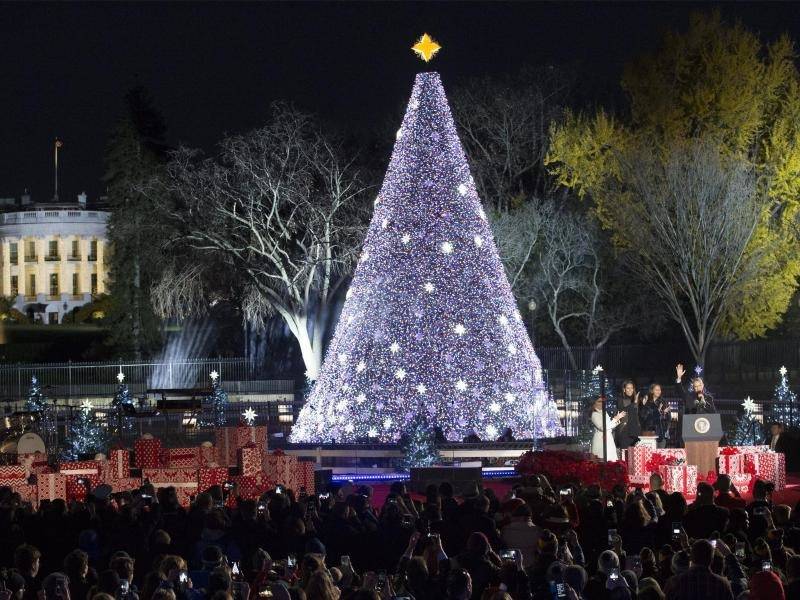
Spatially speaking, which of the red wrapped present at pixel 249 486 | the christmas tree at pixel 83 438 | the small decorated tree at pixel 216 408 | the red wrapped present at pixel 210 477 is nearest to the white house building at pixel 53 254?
the small decorated tree at pixel 216 408

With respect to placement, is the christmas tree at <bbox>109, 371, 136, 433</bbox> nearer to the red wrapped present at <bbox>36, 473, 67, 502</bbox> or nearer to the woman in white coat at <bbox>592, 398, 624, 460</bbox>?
the woman in white coat at <bbox>592, 398, 624, 460</bbox>

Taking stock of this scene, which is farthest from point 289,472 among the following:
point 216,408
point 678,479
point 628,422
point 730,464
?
point 216,408

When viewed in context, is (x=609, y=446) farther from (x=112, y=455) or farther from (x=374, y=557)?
(x=374, y=557)

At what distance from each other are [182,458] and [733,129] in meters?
23.8

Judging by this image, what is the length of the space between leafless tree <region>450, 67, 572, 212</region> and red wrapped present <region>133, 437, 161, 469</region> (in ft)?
96.0

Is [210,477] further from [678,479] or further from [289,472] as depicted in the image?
[678,479]

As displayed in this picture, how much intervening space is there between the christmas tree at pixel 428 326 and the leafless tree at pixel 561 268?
846 inches

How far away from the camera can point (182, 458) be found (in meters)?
23.2

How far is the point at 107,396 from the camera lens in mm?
47188

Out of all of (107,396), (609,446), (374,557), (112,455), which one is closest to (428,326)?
(609,446)

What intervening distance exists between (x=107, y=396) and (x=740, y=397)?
19423mm

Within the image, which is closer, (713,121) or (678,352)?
(713,121)

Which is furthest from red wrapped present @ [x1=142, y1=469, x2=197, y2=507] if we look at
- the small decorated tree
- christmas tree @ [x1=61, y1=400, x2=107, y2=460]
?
the small decorated tree

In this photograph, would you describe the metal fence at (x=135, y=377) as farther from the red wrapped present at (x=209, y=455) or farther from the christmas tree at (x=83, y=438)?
the red wrapped present at (x=209, y=455)
